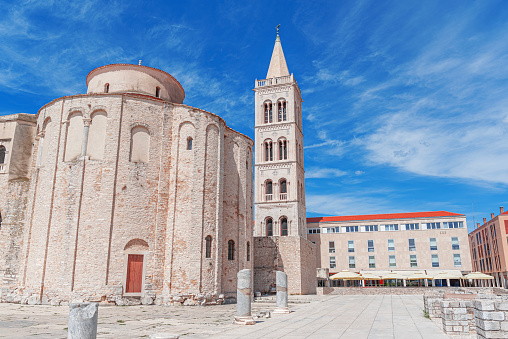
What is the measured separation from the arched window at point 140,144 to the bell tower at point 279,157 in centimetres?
2789

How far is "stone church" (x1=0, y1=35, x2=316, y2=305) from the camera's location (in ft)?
67.9

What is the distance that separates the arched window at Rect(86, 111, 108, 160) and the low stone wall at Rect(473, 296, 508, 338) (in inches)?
761

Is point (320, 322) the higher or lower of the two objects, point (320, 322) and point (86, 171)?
the lower

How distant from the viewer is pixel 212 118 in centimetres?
2483

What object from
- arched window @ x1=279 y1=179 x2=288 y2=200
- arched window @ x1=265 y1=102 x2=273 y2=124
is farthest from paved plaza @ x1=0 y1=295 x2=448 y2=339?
arched window @ x1=265 y1=102 x2=273 y2=124

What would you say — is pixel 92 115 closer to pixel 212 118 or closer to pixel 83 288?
pixel 212 118

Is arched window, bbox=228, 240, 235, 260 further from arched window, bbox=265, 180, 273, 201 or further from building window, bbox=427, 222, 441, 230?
building window, bbox=427, 222, 441, 230

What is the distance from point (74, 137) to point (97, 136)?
1406 mm

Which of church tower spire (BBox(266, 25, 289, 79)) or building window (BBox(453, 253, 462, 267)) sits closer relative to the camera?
church tower spire (BBox(266, 25, 289, 79))

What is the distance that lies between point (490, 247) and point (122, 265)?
6005 cm

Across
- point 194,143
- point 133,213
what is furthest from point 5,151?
point 194,143

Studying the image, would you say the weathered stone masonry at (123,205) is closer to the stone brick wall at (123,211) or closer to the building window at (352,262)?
the stone brick wall at (123,211)

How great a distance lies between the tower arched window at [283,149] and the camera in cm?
5122

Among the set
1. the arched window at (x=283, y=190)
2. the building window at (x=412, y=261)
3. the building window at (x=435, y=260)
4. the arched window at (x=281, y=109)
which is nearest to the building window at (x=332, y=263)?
the building window at (x=412, y=261)
